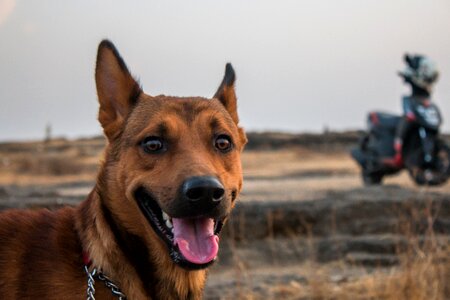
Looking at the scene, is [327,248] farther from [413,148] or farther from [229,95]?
[413,148]

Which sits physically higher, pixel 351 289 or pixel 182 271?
pixel 182 271

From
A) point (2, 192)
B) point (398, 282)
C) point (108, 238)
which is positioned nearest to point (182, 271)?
point (108, 238)

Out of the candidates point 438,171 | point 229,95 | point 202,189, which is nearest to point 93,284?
point 202,189

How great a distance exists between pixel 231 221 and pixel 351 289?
2.55m

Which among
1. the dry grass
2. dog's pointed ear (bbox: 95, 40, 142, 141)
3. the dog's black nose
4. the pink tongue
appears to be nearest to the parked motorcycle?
the dry grass

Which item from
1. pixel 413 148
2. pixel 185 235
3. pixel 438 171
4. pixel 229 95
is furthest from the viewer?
pixel 413 148

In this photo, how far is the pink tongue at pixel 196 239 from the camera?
369cm

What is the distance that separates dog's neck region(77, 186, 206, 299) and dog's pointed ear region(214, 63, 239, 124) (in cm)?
108

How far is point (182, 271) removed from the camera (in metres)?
3.89

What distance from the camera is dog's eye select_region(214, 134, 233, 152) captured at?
420cm

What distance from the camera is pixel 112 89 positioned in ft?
14.0

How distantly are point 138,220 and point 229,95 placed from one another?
Result: 1.17 m

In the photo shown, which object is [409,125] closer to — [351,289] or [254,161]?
[351,289]

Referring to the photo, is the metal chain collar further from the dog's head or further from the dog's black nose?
the dog's black nose
